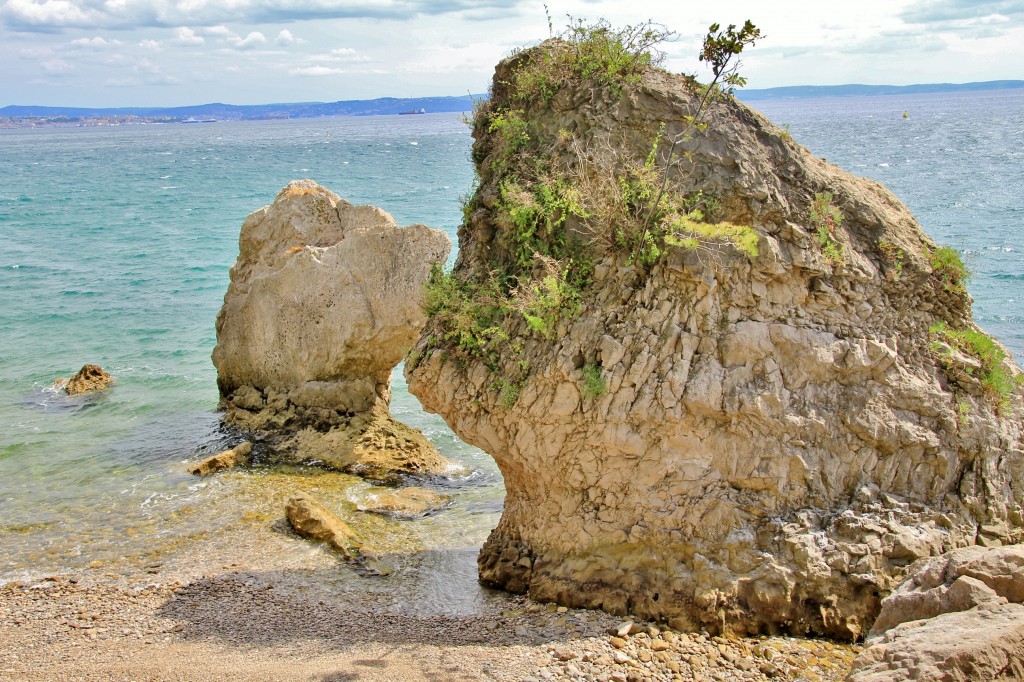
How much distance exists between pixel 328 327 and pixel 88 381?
846 centimetres

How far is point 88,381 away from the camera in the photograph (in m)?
20.9

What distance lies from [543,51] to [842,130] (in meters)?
97.1

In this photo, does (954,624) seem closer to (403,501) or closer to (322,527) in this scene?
(322,527)

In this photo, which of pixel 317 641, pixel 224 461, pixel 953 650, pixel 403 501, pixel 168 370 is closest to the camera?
pixel 953 650

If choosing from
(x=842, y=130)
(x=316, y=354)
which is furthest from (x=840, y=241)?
(x=842, y=130)

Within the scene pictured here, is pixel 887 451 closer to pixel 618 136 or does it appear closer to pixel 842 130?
pixel 618 136

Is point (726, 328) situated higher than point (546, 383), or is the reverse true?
point (726, 328)

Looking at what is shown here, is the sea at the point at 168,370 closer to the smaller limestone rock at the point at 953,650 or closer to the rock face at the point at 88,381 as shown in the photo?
the rock face at the point at 88,381

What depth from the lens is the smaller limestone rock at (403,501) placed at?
44.7 feet

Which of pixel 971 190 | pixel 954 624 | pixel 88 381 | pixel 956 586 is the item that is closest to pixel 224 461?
pixel 88 381

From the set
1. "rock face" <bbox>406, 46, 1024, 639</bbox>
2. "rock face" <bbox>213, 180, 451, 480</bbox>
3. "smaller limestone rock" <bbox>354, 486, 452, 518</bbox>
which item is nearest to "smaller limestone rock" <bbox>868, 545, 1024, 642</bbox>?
"rock face" <bbox>406, 46, 1024, 639</bbox>

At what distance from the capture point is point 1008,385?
942 centimetres

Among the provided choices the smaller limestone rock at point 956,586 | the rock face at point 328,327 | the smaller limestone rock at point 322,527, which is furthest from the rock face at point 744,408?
the rock face at point 328,327

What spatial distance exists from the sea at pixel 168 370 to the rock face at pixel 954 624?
15.4ft
